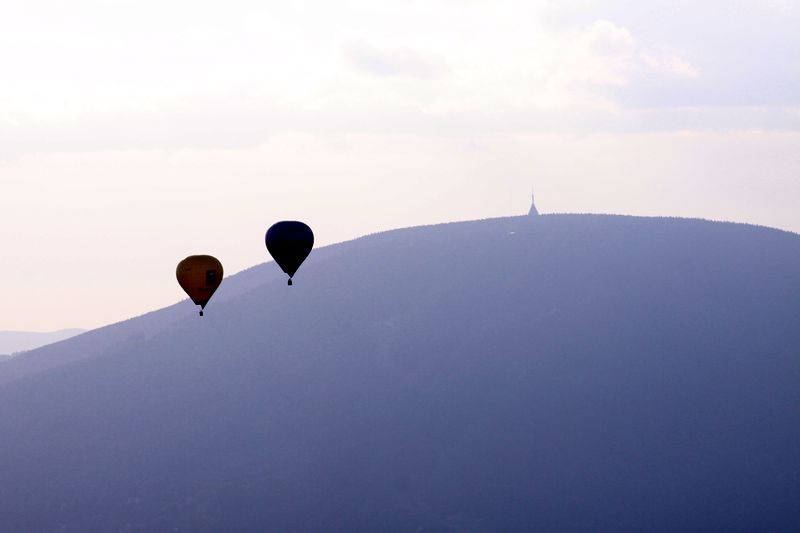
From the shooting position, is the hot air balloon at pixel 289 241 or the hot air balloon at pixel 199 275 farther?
the hot air balloon at pixel 199 275

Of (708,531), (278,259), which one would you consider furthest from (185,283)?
(708,531)

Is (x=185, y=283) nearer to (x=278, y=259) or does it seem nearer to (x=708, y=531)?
(x=278, y=259)

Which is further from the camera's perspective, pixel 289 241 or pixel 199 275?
pixel 199 275

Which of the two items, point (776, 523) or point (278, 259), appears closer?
point (278, 259)

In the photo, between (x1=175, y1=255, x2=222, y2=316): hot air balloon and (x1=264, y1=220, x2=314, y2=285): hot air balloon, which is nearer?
(x1=264, y1=220, x2=314, y2=285): hot air balloon
